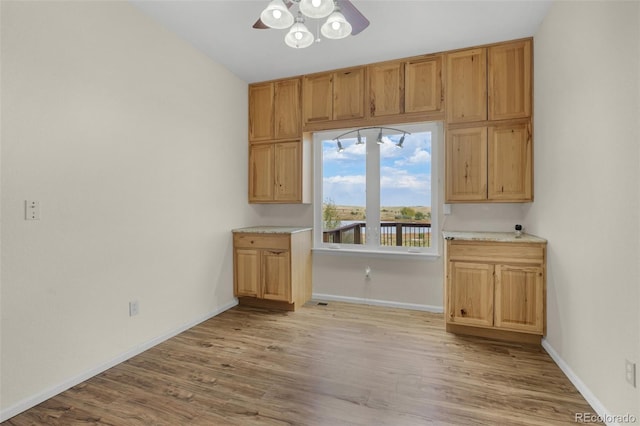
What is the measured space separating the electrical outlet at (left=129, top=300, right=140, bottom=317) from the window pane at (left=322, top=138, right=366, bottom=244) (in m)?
2.22

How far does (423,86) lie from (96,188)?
3.15 m

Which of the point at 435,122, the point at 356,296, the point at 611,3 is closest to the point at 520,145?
the point at 435,122

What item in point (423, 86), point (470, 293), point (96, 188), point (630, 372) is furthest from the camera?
point (423, 86)

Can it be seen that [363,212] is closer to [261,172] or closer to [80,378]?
[261,172]

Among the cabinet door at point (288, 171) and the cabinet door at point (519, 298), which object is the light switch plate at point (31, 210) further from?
the cabinet door at point (519, 298)

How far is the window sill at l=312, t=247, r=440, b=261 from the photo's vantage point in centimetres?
344

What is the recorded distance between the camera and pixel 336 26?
6.40ft

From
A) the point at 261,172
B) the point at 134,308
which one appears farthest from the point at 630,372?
the point at 261,172

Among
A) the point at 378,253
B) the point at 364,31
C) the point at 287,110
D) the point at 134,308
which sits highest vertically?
the point at 364,31

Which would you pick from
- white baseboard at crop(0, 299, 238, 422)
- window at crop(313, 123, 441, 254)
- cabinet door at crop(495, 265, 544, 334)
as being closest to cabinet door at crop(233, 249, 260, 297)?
white baseboard at crop(0, 299, 238, 422)

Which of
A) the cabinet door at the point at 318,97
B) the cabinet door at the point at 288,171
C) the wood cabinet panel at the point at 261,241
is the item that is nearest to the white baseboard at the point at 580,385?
the wood cabinet panel at the point at 261,241

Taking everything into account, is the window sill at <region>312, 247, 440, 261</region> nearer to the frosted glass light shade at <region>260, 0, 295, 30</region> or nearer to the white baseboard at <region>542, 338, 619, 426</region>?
the white baseboard at <region>542, 338, 619, 426</region>

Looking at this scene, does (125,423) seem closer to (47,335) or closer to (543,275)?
(47,335)

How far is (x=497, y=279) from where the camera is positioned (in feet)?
8.69
